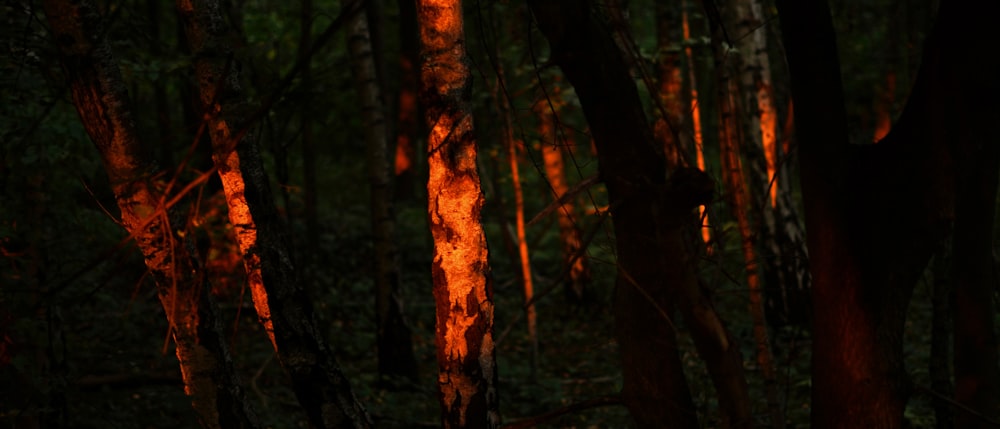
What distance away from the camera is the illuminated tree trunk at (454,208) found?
14.3ft

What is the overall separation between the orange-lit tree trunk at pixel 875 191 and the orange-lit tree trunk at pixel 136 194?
10.8 ft

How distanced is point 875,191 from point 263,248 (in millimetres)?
3486

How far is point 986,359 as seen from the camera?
18.0ft

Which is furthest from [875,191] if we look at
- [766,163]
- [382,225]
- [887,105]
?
[887,105]

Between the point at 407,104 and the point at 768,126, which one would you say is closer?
the point at 768,126

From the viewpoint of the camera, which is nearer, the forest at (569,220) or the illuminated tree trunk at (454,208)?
the forest at (569,220)

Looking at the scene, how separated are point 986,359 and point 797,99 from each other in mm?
2386

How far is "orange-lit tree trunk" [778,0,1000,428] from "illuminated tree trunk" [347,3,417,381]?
6085 millimetres

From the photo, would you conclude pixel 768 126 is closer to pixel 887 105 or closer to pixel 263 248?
pixel 887 105

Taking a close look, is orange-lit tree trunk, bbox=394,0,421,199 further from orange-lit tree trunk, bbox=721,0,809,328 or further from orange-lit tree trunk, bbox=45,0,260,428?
orange-lit tree trunk, bbox=45,0,260,428

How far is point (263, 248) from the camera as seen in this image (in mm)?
5285

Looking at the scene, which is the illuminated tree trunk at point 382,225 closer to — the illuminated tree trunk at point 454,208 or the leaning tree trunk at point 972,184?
the illuminated tree trunk at point 454,208

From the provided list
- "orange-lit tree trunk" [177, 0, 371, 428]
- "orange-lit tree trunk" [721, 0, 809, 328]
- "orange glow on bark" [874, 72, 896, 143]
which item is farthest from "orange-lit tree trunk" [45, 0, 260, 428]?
"orange glow on bark" [874, 72, 896, 143]

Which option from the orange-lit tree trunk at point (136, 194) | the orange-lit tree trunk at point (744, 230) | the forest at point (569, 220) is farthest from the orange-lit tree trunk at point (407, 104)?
the orange-lit tree trunk at point (136, 194)
